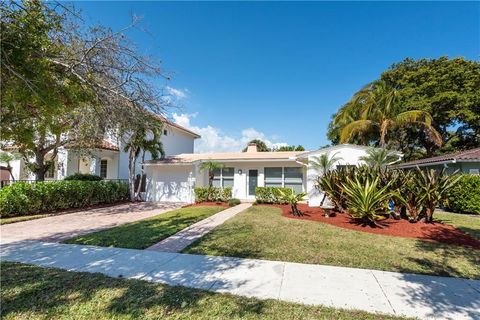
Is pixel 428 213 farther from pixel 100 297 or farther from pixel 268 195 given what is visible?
pixel 100 297

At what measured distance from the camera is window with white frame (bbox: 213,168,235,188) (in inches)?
739

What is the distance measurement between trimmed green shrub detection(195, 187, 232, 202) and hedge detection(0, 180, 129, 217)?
5.92 m

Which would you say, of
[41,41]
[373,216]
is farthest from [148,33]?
[373,216]

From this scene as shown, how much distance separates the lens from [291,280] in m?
4.52

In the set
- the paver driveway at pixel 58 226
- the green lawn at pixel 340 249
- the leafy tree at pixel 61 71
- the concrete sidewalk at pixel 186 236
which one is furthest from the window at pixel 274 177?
the leafy tree at pixel 61 71

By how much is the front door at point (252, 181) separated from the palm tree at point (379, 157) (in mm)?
7211

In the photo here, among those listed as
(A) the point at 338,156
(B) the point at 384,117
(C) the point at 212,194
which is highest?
(B) the point at 384,117

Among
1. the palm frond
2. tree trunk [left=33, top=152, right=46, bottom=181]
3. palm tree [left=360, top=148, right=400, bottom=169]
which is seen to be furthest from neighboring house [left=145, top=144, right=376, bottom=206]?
tree trunk [left=33, top=152, right=46, bottom=181]

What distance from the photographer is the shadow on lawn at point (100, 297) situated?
3.45 meters

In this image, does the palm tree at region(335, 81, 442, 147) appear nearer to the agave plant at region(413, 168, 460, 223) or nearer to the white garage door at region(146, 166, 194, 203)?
the agave plant at region(413, 168, 460, 223)

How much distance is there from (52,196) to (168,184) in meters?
7.38

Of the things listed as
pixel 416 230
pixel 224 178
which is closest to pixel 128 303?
pixel 416 230

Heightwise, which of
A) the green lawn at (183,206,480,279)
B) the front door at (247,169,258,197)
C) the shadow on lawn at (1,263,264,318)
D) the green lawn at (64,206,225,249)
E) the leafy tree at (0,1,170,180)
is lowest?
the green lawn at (64,206,225,249)

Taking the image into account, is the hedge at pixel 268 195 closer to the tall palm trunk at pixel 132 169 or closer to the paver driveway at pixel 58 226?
the paver driveway at pixel 58 226
